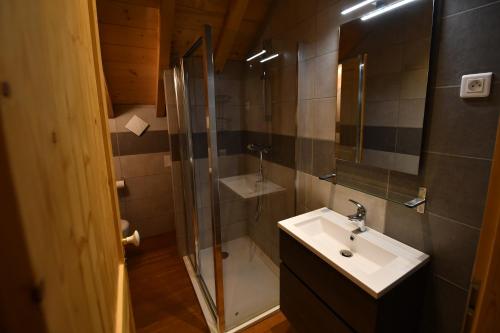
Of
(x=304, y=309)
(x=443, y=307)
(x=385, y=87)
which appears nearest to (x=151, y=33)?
(x=385, y=87)

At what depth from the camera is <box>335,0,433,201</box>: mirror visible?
1.12 metres

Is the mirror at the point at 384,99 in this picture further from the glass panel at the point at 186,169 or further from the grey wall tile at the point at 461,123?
the glass panel at the point at 186,169

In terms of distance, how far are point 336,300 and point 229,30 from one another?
2.08 m

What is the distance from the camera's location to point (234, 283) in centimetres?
225

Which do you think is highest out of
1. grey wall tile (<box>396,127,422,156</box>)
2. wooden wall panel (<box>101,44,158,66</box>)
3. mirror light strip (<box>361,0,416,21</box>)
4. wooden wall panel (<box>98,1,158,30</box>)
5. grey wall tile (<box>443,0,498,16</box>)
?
wooden wall panel (<box>98,1,158,30</box>)

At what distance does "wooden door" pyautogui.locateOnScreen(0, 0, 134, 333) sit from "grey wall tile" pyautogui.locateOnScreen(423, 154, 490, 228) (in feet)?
4.38

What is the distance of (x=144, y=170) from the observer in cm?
298

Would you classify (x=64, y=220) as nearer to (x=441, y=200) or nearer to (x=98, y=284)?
(x=98, y=284)

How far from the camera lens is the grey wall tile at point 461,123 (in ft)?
3.01

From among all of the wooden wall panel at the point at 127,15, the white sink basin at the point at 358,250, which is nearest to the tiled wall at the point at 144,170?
the wooden wall panel at the point at 127,15

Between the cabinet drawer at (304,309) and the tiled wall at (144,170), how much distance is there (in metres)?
2.09

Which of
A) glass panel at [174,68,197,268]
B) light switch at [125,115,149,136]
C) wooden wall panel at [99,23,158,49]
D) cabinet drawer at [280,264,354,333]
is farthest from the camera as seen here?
light switch at [125,115,149,136]

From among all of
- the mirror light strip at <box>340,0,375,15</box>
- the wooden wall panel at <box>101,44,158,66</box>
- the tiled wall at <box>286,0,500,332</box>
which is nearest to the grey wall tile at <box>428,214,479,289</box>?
the tiled wall at <box>286,0,500,332</box>

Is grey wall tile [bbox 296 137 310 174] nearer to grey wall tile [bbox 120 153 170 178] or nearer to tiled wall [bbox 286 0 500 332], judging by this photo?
tiled wall [bbox 286 0 500 332]
